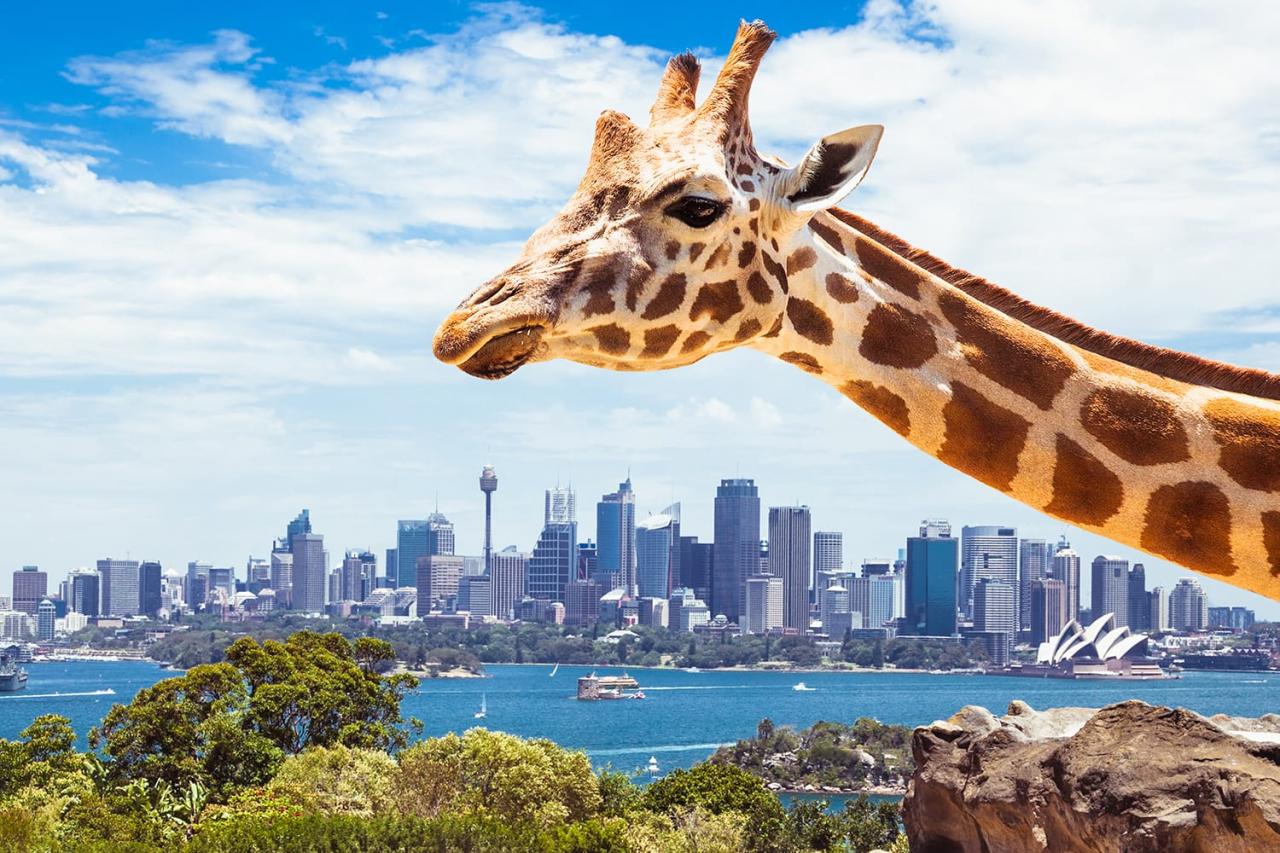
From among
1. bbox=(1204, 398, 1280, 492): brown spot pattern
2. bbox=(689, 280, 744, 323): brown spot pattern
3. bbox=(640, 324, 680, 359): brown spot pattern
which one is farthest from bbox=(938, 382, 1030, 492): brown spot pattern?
bbox=(640, 324, 680, 359): brown spot pattern

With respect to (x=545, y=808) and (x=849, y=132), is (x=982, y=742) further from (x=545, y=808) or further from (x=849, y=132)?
(x=545, y=808)

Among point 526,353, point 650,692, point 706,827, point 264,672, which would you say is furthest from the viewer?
point 650,692

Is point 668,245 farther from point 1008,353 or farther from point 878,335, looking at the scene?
point 1008,353

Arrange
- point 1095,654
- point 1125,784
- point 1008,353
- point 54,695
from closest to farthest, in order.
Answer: point 1008,353, point 1125,784, point 54,695, point 1095,654

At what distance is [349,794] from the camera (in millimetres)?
29641

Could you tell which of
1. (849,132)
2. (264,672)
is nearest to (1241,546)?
(849,132)

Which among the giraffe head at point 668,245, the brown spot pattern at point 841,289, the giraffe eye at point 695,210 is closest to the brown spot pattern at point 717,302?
the giraffe head at point 668,245

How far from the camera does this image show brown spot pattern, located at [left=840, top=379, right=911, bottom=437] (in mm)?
3803

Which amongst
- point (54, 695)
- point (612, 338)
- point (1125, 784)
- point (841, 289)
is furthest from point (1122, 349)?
point (54, 695)

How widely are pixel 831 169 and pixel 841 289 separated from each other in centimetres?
35

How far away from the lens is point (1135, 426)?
12.3 feet

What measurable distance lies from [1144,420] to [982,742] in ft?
35.1

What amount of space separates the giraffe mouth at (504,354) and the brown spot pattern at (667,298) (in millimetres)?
298

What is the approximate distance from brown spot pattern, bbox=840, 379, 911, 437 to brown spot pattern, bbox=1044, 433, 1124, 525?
1.28 feet
